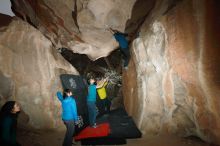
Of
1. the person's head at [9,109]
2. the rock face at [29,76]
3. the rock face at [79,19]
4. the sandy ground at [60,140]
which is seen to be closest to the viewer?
the person's head at [9,109]

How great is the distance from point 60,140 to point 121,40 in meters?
4.37

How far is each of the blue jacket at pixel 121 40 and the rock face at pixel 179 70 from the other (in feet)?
1.88

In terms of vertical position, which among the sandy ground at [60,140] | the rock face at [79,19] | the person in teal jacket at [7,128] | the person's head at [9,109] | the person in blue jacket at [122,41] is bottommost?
the sandy ground at [60,140]

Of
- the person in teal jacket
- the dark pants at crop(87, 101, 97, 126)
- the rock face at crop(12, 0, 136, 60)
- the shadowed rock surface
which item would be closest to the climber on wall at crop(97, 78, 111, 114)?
the shadowed rock surface

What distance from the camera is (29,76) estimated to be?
7801 mm

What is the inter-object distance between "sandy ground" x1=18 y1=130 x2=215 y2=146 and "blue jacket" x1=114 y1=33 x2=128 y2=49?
3638 millimetres

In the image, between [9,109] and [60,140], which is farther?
[60,140]

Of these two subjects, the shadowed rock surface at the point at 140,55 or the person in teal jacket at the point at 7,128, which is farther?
the shadowed rock surface at the point at 140,55

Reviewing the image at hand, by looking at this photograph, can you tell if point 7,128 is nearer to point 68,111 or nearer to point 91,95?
point 68,111

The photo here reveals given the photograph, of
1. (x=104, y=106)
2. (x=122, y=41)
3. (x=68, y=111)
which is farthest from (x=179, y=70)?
(x=104, y=106)

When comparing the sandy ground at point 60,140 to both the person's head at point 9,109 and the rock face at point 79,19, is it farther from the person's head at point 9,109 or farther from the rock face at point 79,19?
the rock face at point 79,19

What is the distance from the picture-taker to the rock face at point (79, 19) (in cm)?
820

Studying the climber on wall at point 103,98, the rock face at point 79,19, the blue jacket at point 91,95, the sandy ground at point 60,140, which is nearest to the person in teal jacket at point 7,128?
the sandy ground at point 60,140

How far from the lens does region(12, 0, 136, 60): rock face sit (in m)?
8.20
